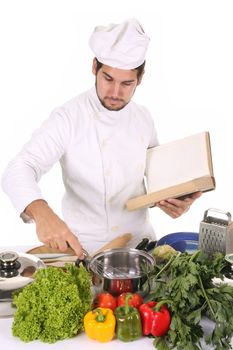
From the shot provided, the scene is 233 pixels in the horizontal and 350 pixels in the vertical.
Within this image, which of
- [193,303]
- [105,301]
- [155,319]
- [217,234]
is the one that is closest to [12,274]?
[105,301]

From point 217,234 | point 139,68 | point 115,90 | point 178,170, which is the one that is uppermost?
point 139,68

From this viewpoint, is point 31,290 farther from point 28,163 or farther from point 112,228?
point 112,228

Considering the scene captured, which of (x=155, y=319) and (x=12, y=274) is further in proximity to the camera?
(x=12, y=274)

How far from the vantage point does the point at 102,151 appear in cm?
340

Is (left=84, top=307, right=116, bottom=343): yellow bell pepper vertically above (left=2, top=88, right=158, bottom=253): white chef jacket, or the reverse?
(left=2, top=88, right=158, bottom=253): white chef jacket

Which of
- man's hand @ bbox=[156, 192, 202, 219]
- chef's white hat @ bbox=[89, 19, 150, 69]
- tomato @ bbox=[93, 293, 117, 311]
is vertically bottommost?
tomato @ bbox=[93, 293, 117, 311]

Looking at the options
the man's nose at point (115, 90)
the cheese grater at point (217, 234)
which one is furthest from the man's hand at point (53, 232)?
the man's nose at point (115, 90)

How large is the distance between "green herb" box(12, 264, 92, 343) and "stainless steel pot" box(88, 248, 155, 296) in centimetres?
19

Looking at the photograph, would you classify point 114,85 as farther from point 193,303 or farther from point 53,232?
point 193,303

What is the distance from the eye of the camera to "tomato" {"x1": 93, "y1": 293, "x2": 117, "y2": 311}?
2.45m

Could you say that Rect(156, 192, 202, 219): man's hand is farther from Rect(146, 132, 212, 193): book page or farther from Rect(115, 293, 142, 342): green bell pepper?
Rect(115, 293, 142, 342): green bell pepper

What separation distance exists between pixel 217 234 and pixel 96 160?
2.80 ft

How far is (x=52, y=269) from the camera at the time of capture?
7.91ft

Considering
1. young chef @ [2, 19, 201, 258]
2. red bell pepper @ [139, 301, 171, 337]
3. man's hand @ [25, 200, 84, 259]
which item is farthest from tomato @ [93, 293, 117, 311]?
young chef @ [2, 19, 201, 258]
